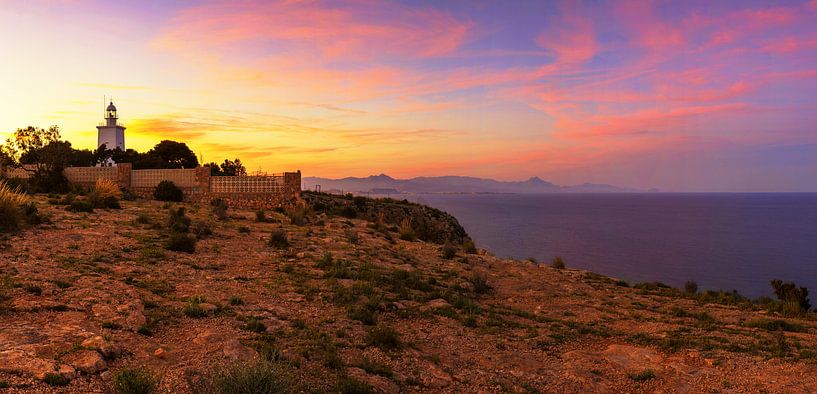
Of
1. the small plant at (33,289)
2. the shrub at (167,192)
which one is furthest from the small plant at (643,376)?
the shrub at (167,192)

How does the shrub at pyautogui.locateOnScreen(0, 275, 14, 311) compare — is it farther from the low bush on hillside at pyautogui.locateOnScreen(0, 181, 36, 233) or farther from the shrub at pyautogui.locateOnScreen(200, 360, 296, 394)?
the low bush on hillside at pyautogui.locateOnScreen(0, 181, 36, 233)

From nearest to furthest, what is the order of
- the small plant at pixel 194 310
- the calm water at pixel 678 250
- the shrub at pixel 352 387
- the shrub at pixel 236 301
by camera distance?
1. the shrub at pixel 352 387
2. the small plant at pixel 194 310
3. the shrub at pixel 236 301
4. the calm water at pixel 678 250

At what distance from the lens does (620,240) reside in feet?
252

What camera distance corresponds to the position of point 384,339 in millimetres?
8766

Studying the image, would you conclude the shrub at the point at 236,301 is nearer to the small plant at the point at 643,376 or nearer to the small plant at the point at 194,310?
the small plant at the point at 194,310

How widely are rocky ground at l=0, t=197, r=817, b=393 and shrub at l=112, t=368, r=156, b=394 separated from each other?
289 mm

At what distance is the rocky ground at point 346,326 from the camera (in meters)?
7.04

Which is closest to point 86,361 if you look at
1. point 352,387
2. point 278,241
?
point 352,387

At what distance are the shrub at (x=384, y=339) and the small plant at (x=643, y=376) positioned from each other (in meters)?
4.25

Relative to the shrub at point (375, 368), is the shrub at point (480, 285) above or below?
below

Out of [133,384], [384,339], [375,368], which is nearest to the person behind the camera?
[133,384]

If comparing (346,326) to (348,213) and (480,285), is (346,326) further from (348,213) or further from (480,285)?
(348,213)

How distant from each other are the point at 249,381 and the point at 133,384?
1.42 meters

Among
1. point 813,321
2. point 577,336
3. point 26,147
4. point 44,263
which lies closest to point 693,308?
point 813,321
